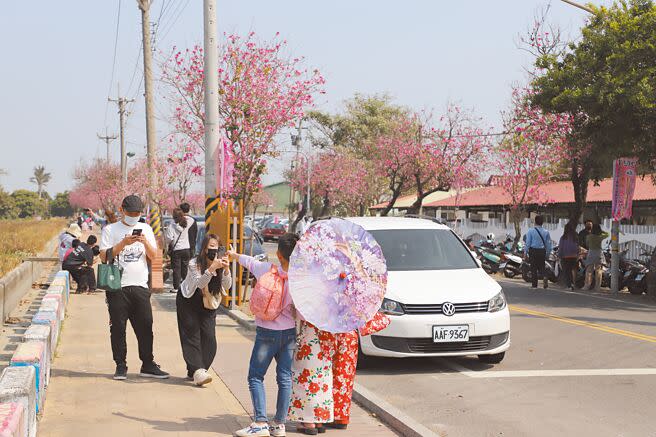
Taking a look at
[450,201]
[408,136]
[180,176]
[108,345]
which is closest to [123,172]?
[180,176]

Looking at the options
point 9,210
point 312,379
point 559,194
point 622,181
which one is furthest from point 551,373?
point 9,210

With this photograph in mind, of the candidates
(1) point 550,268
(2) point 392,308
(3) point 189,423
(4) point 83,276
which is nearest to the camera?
(3) point 189,423

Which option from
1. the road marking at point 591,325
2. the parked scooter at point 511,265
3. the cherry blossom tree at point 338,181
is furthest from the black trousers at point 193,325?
the cherry blossom tree at point 338,181

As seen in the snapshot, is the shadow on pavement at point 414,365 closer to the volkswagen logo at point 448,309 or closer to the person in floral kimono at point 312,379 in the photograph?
the volkswagen logo at point 448,309

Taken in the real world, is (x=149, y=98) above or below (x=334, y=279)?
above

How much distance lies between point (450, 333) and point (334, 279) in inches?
127

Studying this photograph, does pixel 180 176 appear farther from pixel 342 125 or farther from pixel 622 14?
pixel 342 125

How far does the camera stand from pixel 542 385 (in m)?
9.02

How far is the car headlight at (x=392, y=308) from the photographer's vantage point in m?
9.52

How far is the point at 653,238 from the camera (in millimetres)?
29844

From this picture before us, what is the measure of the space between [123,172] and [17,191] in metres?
103

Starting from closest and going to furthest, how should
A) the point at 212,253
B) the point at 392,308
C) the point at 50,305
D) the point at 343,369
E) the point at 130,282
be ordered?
the point at 343,369 → the point at 212,253 → the point at 130,282 → the point at 392,308 → the point at 50,305

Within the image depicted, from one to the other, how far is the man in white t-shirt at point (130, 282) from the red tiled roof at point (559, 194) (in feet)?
65.8

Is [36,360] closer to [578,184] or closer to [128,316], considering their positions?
[128,316]
